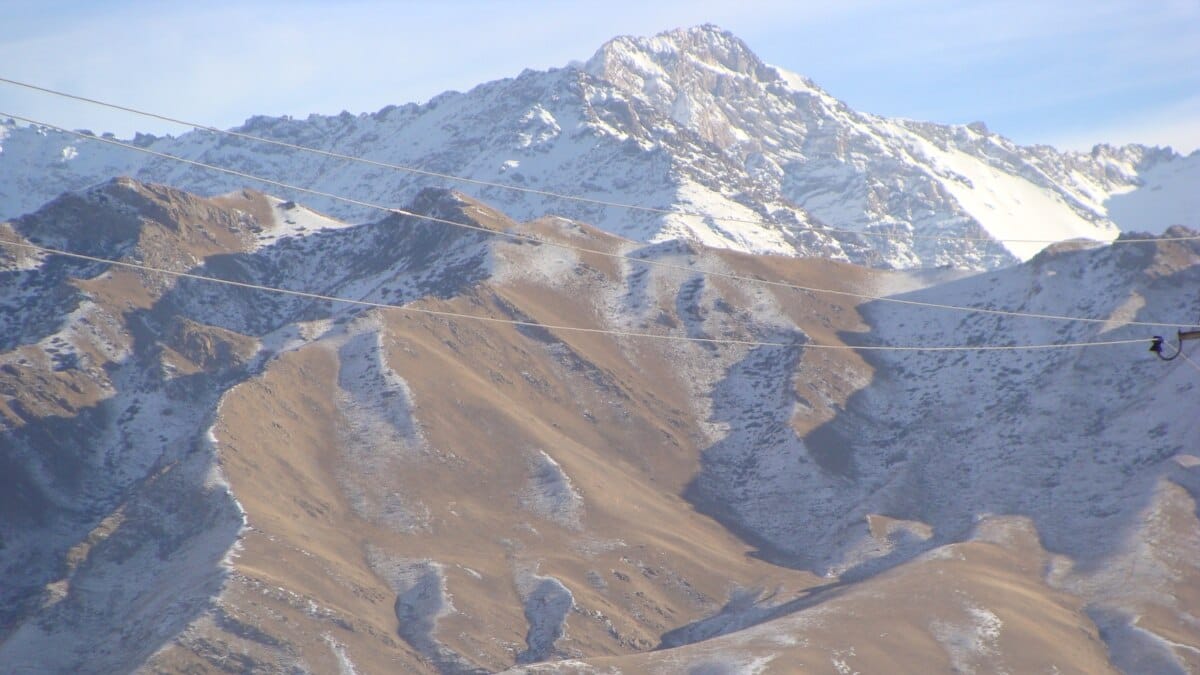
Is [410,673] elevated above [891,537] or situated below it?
below

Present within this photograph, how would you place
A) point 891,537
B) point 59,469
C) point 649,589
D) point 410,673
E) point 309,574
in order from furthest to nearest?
point 59,469 → point 891,537 → point 649,589 → point 309,574 → point 410,673

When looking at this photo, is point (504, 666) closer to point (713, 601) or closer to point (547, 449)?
point (713, 601)

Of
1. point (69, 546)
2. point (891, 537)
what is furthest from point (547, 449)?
point (69, 546)

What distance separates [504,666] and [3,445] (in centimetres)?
7676

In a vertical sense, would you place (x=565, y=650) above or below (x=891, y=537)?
below

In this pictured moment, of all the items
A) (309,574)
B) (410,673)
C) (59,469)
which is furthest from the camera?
(59,469)

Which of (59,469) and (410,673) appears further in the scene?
(59,469)

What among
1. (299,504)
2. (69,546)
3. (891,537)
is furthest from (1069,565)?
(69,546)

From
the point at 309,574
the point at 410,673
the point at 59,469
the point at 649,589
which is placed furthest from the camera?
the point at 59,469

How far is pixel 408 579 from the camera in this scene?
160 m

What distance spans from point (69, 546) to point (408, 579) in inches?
1615

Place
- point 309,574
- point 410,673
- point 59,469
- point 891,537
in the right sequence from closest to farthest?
1. point 410,673
2. point 309,574
3. point 891,537
4. point 59,469

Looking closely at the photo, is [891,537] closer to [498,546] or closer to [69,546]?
[498,546]

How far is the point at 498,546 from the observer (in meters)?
169
